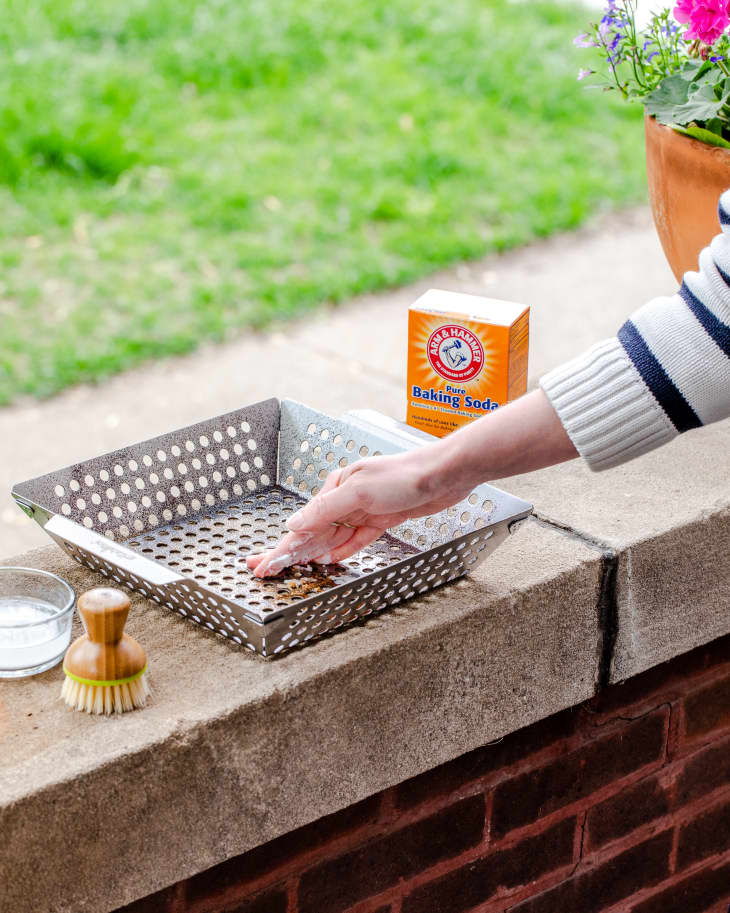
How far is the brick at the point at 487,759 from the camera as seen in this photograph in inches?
59.9

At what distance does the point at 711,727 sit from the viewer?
187cm

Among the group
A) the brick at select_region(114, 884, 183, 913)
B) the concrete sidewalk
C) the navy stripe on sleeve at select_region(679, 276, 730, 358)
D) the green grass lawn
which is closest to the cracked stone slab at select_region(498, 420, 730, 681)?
the navy stripe on sleeve at select_region(679, 276, 730, 358)

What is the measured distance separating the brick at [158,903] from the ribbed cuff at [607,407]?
24.4 inches

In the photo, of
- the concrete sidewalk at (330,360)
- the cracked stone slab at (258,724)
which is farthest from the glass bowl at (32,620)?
the concrete sidewalk at (330,360)

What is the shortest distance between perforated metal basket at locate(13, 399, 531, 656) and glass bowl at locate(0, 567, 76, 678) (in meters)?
0.06

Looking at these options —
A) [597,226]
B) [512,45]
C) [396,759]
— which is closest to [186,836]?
[396,759]

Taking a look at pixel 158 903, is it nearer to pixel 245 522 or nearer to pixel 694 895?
pixel 245 522

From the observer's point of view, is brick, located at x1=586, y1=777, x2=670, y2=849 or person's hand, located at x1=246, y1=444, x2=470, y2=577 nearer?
person's hand, located at x1=246, y1=444, x2=470, y2=577

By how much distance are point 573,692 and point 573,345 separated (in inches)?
125

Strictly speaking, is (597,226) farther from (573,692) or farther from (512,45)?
(573,692)

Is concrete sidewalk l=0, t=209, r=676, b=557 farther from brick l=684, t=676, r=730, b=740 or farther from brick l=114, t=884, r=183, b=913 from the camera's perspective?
brick l=114, t=884, r=183, b=913

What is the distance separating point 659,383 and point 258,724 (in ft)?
1.71

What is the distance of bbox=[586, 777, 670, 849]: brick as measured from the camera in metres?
1.76

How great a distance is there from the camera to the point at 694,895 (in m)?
1.99
